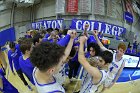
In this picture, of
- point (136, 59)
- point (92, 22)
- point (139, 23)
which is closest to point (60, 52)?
point (136, 59)

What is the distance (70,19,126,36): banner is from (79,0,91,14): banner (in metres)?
1.00

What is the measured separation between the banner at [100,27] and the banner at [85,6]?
1.00m

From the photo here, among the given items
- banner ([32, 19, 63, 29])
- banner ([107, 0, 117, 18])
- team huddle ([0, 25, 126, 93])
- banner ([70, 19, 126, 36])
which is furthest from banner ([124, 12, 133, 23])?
team huddle ([0, 25, 126, 93])

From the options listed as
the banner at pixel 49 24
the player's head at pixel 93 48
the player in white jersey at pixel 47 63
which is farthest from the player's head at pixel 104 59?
the banner at pixel 49 24

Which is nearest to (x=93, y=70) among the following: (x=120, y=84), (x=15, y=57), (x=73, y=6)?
(x=15, y=57)

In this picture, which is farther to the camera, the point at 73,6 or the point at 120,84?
the point at 73,6

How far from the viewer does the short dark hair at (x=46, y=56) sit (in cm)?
244

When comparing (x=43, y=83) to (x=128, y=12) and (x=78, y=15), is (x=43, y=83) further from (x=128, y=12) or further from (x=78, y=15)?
(x=128, y=12)

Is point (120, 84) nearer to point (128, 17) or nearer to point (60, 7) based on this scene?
point (60, 7)

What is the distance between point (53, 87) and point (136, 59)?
6.60m

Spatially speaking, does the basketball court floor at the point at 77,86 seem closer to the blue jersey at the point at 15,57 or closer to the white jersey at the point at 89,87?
the blue jersey at the point at 15,57

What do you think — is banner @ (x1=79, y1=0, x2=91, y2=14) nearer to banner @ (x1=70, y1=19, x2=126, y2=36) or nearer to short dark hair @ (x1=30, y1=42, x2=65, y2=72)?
banner @ (x1=70, y1=19, x2=126, y2=36)

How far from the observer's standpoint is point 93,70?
3092mm

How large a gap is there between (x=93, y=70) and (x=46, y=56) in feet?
2.62
